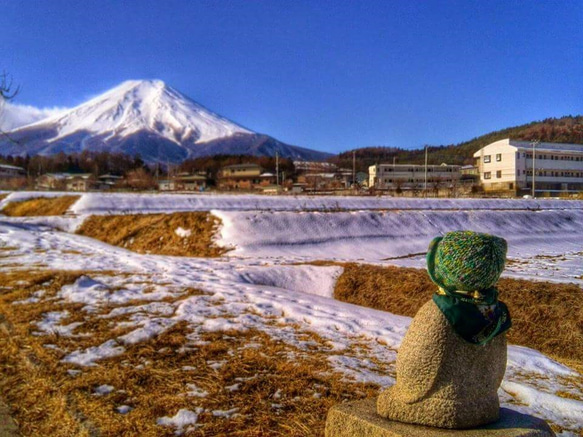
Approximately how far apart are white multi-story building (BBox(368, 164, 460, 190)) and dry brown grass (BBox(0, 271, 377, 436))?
64.7 metres

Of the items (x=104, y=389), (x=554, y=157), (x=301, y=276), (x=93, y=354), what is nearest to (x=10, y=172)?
(x=554, y=157)

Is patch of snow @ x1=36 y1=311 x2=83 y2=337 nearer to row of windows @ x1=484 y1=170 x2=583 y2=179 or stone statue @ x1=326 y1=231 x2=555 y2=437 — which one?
stone statue @ x1=326 y1=231 x2=555 y2=437

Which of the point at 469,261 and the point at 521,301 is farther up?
the point at 469,261

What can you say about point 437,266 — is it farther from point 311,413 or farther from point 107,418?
point 107,418

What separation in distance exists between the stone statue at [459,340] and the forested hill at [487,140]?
2590 inches

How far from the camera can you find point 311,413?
150 inches

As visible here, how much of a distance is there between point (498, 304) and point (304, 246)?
15.0 metres

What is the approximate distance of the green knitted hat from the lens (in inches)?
95.0

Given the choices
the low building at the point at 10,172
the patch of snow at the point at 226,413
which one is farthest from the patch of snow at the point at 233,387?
the low building at the point at 10,172

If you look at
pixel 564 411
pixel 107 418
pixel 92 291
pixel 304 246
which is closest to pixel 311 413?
pixel 107 418

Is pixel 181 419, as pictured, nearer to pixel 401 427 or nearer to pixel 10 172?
pixel 401 427

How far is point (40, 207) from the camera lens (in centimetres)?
3053

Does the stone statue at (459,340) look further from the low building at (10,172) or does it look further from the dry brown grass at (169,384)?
the low building at (10,172)

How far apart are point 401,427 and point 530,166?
6226cm
